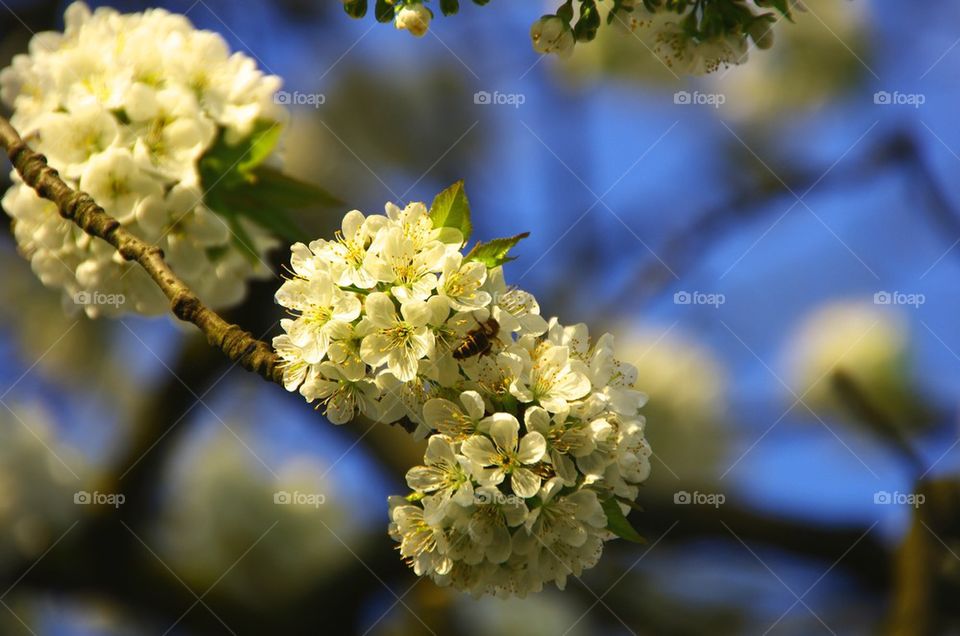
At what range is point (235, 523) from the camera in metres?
4.08

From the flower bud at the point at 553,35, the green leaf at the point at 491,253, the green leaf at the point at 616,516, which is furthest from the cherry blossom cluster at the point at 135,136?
the green leaf at the point at 616,516

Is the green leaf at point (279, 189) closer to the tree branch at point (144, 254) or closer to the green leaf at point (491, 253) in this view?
the tree branch at point (144, 254)

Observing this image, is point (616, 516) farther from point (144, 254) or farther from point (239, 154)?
point (239, 154)

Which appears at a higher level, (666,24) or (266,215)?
(666,24)

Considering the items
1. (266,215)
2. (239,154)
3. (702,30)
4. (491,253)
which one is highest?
(702,30)

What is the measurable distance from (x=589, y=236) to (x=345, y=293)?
2295 millimetres

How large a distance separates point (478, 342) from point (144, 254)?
59cm

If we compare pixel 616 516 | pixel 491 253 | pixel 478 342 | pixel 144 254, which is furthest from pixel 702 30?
pixel 144 254

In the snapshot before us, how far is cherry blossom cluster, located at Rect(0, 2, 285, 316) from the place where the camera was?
5.62 feet

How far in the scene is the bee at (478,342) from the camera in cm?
128

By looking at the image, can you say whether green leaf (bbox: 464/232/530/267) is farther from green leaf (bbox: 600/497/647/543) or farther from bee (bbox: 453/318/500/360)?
green leaf (bbox: 600/497/647/543)

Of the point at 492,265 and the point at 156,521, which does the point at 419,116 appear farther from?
the point at 492,265

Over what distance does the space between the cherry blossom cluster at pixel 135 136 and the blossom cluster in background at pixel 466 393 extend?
49 centimetres

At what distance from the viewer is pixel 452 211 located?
55.1 inches
